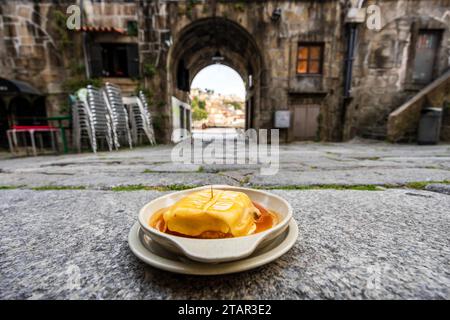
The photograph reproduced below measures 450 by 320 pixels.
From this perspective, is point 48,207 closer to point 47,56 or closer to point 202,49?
point 47,56

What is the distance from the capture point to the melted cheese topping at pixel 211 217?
0.49 meters

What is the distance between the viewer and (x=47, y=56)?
24.8 feet

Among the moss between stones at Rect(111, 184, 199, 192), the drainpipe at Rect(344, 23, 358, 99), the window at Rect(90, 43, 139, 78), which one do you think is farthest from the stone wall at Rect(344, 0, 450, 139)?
the moss between stones at Rect(111, 184, 199, 192)

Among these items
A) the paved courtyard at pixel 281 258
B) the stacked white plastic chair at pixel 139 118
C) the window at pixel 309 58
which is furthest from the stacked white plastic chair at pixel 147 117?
the paved courtyard at pixel 281 258

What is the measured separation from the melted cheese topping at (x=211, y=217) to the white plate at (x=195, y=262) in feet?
0.19

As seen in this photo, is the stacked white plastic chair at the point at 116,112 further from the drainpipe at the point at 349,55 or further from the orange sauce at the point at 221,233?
the drainpipe at the point at 349,55

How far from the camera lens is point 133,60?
750 centimetres

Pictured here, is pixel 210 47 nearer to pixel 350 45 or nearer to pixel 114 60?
pixel 114 60

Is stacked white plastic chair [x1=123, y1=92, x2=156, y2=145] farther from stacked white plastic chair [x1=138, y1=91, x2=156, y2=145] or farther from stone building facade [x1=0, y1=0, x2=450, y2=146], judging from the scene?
stone building facade [x1=0, y1=0, x2=450, y2=146]

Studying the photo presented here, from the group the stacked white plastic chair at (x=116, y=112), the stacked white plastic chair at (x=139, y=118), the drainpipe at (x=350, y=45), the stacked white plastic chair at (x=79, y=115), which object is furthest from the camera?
the drainpipe at (x=350, y=45)

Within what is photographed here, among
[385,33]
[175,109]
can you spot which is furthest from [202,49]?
[385,33]

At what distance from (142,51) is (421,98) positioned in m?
8.90

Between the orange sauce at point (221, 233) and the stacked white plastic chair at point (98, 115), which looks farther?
the stacked white plastic chair at point (98, 115)
